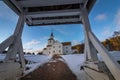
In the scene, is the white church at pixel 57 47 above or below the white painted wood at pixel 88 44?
above

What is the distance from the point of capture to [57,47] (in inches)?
1908

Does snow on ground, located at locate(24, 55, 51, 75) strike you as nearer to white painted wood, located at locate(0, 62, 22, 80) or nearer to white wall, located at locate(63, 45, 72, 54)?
white painted wood, located at locate(0, 62, 22, 80)

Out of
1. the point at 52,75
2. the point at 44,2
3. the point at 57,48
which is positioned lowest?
the point at 52,75

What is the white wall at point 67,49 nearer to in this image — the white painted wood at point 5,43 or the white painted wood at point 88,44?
the white painted wood at point 88,44

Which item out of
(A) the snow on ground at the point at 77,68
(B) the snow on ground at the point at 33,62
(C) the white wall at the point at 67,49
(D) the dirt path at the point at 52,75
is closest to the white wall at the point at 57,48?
(C) the white wall at the point at 67,49

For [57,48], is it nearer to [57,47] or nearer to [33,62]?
[57,47]

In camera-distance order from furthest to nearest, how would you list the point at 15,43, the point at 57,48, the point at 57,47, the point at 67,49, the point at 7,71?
the point at 67,49, the point at 57,47, the point at 57,48, the point at 15,43, the point at 7,71

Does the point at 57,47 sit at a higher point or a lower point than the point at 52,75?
higher

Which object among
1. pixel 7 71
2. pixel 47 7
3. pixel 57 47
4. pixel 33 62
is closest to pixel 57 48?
pixel 57 47

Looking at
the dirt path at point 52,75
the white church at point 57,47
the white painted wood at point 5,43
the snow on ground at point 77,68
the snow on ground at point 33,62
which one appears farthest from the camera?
the white church at point 57,47

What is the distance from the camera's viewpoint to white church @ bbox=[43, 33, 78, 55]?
4845 cm

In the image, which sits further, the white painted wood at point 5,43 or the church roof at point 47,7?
the church roof at point 47,7

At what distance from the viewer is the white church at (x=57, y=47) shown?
48.5 m

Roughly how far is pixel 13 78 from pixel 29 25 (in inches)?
111
